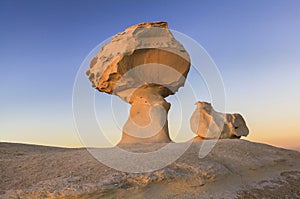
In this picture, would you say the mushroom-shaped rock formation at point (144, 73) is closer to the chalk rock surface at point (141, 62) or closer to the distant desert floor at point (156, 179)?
the chalk rock surface at point (141, 62)

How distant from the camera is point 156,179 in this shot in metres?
6.24

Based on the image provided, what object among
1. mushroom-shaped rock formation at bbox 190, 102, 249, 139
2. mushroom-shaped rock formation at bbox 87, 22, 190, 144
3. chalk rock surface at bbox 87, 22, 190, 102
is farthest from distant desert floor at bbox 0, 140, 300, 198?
chalk rock surface at bbox 87, 22, 190, 102

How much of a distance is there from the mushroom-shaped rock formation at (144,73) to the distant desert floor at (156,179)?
13.9ft

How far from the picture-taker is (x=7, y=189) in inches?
221

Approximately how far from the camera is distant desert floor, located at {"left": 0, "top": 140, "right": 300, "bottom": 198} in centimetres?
557

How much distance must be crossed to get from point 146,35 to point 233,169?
7513 millimetres

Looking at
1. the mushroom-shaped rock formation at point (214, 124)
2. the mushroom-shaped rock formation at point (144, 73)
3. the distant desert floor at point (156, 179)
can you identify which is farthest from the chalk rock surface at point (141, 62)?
the distant desert floor at point (156, 179)

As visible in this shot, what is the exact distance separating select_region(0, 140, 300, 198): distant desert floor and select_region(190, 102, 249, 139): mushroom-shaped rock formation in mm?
4776

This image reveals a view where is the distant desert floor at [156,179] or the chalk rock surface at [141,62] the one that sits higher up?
the chalk rock surface at [141,62]

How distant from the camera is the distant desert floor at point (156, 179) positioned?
5574 mm

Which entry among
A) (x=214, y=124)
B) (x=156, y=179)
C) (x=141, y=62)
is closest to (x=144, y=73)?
(x=141, y=62)

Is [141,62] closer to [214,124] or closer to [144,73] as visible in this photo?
A: [144,73]

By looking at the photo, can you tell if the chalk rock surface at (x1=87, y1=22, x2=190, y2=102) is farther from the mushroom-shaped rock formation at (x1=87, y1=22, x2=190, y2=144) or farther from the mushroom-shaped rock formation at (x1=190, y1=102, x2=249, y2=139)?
the mushroom-shaped rock formation at (x1=190, y1=102, x2=249, y2=139)

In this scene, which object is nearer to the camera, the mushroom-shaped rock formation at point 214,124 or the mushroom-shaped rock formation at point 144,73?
the mushroom-shaped rock formation at point 144,73
